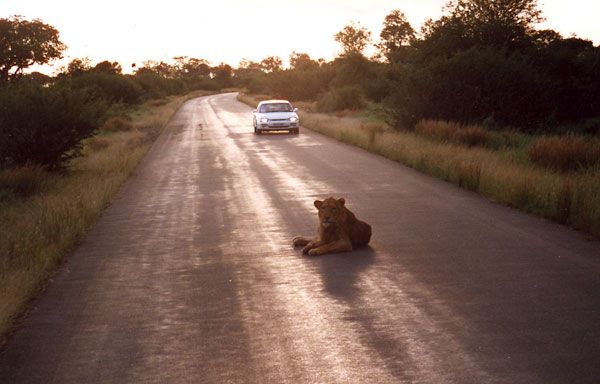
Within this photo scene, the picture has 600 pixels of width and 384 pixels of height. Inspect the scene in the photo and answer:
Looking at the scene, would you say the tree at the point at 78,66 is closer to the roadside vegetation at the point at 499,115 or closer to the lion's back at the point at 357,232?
the roadside vegetation at the point at 499,115

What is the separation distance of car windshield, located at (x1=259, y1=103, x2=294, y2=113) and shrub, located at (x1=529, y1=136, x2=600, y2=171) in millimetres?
19522

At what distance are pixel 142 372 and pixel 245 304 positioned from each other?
6.47 feet

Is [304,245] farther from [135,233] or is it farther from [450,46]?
[450,46]

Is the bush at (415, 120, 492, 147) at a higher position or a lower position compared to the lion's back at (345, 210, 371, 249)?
lower

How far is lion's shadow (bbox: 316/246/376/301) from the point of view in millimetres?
7773

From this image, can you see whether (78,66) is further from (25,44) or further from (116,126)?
(116,126)

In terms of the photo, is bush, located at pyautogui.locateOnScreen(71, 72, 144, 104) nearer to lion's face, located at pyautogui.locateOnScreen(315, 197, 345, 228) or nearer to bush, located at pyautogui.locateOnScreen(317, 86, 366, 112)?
bush, located at pyautogui.locateOnScreen(317, 86, 366, 112)

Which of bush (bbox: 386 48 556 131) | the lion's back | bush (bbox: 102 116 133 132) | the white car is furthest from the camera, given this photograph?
bush (bbox: 102 116 133 132)

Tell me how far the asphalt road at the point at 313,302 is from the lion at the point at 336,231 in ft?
0.76

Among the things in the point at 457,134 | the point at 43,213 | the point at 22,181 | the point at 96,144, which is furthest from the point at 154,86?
the point at 43,213

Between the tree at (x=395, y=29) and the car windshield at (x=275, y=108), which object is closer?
the car windshield at (x=275, y=108)

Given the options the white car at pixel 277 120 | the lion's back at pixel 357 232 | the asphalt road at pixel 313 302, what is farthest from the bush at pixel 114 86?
the lion's back at pixel 357 232

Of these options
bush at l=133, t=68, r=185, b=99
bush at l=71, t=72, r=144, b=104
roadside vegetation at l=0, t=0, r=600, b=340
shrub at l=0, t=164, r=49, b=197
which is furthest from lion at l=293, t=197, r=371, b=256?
bush at l=133, t=68, r=185, b=99

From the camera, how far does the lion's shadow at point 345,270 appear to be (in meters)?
7.77
